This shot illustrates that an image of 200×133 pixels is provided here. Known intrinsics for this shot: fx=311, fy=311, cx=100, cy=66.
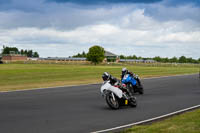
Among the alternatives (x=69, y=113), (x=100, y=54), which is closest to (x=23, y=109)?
(x=69, y=113)

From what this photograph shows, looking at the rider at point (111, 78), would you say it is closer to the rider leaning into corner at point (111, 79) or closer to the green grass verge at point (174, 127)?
the rider leaning into corner at point (111, 79)

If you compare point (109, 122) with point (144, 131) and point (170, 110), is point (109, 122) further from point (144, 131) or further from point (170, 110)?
point (170, 110)

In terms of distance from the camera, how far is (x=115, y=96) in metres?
11.3

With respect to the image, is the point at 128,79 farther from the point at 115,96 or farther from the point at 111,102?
the point at 111,102

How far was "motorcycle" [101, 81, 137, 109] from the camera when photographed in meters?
11.1

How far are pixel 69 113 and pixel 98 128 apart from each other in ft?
8.31

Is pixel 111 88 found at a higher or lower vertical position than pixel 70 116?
higher

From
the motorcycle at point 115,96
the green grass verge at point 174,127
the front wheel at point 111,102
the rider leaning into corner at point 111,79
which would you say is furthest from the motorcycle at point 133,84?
the green grass verge at point 174,127

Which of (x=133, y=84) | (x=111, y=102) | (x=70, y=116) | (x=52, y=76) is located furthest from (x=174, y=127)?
(x=52, y=76)

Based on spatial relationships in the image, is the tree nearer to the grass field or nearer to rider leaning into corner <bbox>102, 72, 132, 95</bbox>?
the grass field

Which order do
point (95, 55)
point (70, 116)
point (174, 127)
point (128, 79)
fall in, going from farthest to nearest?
point (95, 55) < point (128, 79) < point (70, 116) < point (174, 127)

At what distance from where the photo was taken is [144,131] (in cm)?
736

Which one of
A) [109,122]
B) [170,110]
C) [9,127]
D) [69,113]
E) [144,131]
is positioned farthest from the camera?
[170,110]

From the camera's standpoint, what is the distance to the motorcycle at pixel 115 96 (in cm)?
1105
